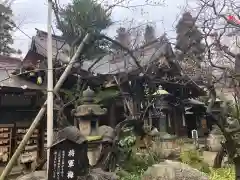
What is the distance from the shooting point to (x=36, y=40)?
1588 centimetres

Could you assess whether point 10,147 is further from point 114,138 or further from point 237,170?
point 237,170

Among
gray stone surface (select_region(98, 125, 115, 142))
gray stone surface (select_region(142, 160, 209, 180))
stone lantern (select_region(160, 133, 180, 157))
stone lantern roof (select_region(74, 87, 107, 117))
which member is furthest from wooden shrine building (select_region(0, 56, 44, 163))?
gray stone surface (select_region(142, 160, 209, 180))

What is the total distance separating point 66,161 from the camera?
5.78m

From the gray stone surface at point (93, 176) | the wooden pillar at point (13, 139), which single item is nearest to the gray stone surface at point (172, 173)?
the gray stone surface at point (93, 176)

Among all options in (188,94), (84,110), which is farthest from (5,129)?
(188,94)

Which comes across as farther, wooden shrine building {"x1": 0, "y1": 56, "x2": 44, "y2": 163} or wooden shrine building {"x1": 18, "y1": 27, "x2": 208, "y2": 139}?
wooden shrine building {"x1": 18, "y1": 27, "x2": 208, "y2": 139}

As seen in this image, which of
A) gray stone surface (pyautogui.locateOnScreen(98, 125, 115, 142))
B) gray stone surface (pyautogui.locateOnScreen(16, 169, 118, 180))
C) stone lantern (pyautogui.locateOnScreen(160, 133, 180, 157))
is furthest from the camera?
stone lantern (pyautogui.locateOnScreen(160, 133, 180, 157))

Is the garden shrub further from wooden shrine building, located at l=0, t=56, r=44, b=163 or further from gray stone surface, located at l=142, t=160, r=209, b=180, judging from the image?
wooden shrine building, located at l=0, t=56, r=44, b=163

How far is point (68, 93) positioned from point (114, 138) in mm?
3881

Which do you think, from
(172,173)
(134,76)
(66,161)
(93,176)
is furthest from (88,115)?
(134,76)

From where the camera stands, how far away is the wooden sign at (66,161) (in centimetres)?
569

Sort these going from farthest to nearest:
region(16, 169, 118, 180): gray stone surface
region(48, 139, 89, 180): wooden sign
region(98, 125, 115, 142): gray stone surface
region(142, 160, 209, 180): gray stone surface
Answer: region(98, 125, 115, 142): gray stone surface → region(142, 160, 209, 180): gray stone surface → region(16, 169, 118, 180): gray stone surface → region(48, 139, 89, 180): wooden sign

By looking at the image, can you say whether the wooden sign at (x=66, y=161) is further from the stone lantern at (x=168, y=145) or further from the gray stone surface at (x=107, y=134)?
the stone lantern at (x=168, y=145)

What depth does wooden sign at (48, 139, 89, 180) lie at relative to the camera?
5688 millimetres
